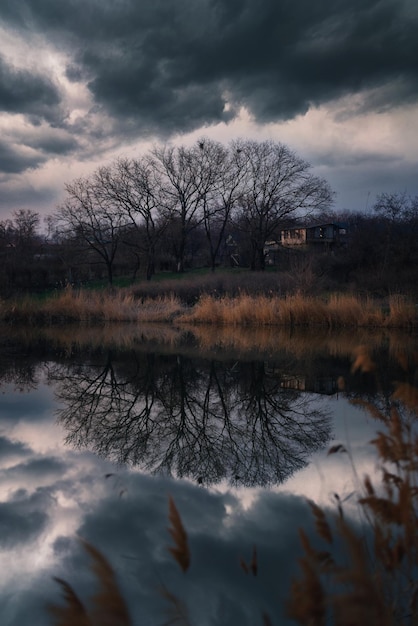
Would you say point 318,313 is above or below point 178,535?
below

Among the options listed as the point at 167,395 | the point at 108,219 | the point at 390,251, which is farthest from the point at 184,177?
the point at 167,395

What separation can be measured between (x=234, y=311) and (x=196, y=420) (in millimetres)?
11917

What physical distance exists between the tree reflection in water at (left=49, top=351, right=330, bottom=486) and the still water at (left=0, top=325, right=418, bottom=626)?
0.03 metres

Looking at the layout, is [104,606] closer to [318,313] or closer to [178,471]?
[178,471]

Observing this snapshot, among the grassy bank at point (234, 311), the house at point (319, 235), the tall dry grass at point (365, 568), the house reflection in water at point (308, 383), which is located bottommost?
the house reflection in water at point (308, 383)

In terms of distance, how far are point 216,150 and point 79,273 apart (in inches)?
631

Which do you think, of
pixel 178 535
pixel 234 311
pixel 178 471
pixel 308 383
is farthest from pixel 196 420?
pixel 234 311

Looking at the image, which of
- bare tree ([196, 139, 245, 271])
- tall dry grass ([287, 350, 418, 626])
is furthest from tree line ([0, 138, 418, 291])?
tall dry grass ([287, 350, 418, 626])

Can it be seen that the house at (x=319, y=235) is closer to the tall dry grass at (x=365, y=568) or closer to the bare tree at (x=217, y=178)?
the bare tree at (x=217, y=178)

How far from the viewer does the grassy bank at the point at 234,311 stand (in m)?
16.6

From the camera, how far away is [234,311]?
1797 centimetres

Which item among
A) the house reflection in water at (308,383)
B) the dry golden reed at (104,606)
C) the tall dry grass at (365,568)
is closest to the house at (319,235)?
the house reflection in water at (308,383)

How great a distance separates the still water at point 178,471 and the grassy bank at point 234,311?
6.76 m

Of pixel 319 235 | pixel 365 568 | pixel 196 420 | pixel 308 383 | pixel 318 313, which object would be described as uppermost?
pixel 319 235
